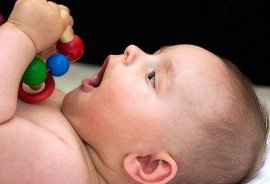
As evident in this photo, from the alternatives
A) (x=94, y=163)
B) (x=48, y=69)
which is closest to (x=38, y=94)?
(x=48, y=69)

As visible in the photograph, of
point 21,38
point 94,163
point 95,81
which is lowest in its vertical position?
point 94,163

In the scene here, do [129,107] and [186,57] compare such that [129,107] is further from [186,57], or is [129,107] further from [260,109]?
[260,109]

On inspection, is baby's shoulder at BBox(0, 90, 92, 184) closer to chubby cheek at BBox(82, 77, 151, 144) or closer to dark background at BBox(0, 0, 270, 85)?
chubby cheek at BBox(82, 77, 151, 144)

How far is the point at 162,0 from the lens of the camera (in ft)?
4.96

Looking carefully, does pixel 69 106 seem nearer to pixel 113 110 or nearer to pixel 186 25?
pixel 113 110

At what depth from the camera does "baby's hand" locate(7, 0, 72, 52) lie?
0.89 metres

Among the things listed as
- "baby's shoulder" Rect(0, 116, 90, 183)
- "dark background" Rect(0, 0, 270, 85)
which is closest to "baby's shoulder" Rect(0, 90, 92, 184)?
"baby's shoulder" Rect(0, 116, 90, 183)

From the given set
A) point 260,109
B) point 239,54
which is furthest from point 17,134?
point 239,54

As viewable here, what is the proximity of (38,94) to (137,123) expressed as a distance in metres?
0.19

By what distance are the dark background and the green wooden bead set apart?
2.12 ft

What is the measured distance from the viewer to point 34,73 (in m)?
0.89

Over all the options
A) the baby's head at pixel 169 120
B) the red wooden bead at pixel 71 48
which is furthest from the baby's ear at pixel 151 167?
the red wooden bead at pixel 71 48

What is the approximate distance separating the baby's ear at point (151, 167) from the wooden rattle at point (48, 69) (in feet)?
0.64

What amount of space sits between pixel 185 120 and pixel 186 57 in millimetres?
127
